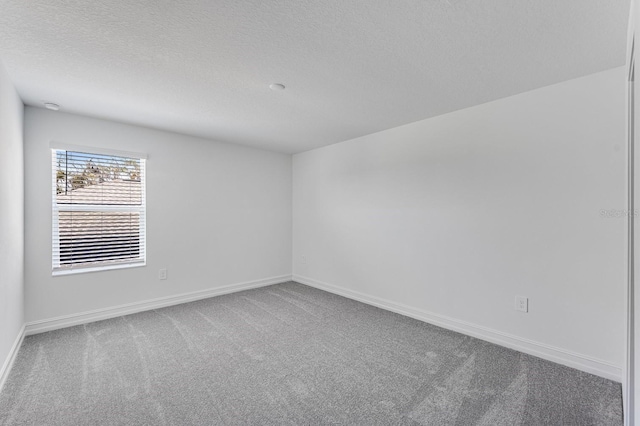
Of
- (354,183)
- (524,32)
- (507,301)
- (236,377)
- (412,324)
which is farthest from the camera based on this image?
(354,183)

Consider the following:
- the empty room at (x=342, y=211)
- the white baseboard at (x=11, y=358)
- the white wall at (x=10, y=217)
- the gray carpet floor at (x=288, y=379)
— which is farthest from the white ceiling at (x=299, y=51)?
the gray carpet floor at (x=288, y=379)

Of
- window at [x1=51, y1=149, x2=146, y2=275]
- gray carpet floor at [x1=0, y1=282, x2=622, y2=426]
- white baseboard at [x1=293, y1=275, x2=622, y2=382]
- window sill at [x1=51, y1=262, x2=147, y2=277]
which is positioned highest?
window at [x1=51, y1=149, x2=146, y2=275]

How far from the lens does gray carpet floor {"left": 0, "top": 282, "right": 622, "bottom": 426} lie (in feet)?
5.66

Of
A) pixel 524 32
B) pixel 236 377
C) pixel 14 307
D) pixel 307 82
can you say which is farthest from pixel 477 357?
pixel 14 307

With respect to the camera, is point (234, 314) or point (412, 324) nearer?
point (412, 324)

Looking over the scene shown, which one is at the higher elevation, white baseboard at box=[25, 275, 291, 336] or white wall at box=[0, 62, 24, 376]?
white wall at box=[0, 62, 24, 376]

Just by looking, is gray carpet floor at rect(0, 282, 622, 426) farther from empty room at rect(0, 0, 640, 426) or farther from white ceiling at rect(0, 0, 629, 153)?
white ceiling at rect(0, 0, 629, 153)

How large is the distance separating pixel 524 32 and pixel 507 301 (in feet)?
6.90

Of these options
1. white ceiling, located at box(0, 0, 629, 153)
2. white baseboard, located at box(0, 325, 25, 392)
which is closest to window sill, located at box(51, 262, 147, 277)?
white baseboard, located at box(0, 325, 25, 392)

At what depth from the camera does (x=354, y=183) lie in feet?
13.2

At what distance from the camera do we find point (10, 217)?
2.27 metres

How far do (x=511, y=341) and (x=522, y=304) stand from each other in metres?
0.35

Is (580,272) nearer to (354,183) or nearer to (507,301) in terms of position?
(507,301)

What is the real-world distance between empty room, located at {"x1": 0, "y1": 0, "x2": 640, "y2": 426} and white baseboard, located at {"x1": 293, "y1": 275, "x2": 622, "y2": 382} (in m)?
0.02
